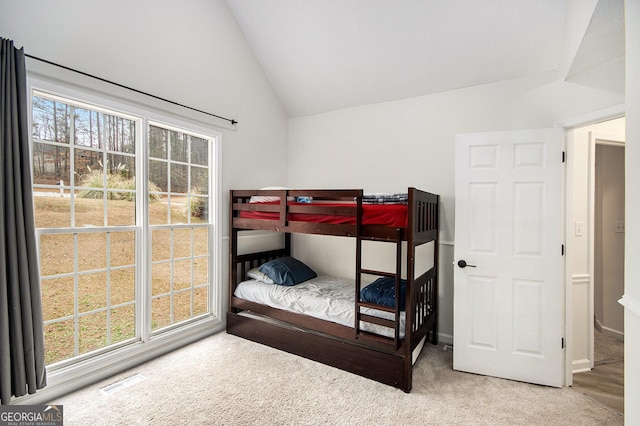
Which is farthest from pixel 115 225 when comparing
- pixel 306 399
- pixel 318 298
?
pixel 306 399

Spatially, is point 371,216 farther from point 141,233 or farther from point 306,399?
point 141,233

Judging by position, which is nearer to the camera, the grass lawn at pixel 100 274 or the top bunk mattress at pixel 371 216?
the grass lawn at pixel 100 274

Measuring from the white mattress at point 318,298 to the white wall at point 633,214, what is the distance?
1236 mm

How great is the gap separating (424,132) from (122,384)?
3348 mm

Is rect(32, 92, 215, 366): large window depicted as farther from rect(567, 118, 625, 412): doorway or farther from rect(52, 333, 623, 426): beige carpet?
rect(567, 118, 625, 412): doorway

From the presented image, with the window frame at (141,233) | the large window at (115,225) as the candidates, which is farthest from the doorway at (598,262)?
the large window at (115,225)

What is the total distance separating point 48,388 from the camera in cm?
203

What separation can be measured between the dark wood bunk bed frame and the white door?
331 millimetres

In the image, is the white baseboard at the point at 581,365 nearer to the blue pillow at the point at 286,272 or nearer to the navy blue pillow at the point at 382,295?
the navy blue pillow at the point at 382,295

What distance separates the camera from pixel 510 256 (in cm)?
246

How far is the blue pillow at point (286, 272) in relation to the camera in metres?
3.11

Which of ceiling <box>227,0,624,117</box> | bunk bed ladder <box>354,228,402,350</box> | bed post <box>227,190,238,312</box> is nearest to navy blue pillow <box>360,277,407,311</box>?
bunk bed ladder <box>354,228,402,350</box>

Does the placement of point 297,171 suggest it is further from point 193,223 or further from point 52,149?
point 52,149

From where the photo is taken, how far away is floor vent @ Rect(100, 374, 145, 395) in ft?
7.09
